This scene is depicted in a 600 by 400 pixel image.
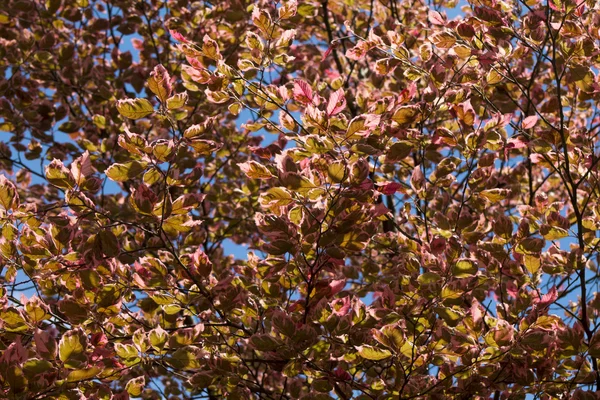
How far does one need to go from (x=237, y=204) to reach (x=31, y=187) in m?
1.68

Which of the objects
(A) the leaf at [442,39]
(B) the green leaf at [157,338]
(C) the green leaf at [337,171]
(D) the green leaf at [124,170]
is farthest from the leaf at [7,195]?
(A) the leaf at [442,39]

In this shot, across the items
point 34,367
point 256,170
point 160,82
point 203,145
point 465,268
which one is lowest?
point 34,367

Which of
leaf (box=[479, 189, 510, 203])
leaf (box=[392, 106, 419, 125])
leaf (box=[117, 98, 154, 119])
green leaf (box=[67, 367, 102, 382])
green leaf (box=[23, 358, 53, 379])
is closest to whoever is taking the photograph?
green leaf (box=[23, 358, 53, 379])

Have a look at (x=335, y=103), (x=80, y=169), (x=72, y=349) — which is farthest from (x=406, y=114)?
(x=72, y=349)

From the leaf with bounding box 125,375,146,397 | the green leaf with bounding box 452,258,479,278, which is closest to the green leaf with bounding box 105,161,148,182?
the leaf with bounding box 125,375,146,397

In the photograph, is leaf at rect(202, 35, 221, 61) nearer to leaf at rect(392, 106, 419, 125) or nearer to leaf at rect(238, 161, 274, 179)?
leaf at rect(238, 161, 274, 179)

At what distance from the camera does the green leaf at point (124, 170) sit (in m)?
2.19

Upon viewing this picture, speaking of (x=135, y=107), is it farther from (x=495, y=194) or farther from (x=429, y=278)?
(x=495, y=194)

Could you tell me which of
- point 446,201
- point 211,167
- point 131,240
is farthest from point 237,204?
point 446,201

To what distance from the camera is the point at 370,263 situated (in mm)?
3389

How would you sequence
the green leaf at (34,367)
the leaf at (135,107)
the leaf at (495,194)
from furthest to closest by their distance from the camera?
the leaf at (495,194), the leaf at (135,107), the green leaf at (34,367)

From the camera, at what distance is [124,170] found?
220cm

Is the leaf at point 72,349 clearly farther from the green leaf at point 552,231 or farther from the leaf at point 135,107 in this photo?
the green leaf at point 552,231

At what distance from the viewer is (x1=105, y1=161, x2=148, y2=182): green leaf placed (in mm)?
2188
